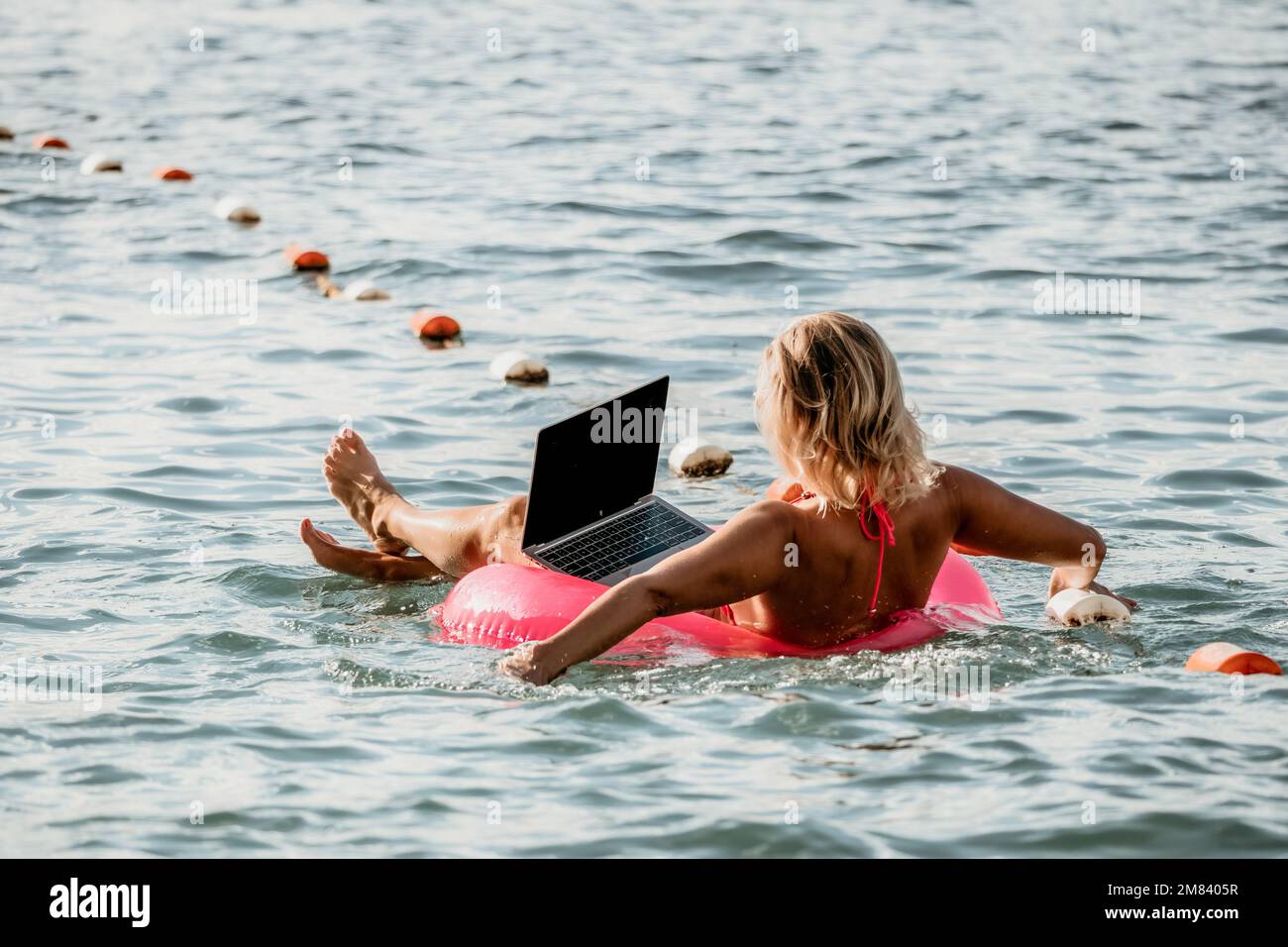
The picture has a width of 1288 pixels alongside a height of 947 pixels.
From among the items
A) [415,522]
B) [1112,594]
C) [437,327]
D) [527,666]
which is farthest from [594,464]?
[437,327]

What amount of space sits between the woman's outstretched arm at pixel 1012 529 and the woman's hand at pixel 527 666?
120cm

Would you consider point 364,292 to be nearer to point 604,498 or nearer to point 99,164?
point 99,164

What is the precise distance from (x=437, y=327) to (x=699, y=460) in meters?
2.79

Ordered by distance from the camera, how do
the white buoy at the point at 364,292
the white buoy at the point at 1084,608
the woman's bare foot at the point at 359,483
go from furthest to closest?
the white buoy at the point at 364,292 < the woman's bare foot at the point at 359,483 < the white buoy at the point at 1084,608

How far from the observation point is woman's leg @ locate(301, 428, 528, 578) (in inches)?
209

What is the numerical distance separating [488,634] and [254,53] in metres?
17.3

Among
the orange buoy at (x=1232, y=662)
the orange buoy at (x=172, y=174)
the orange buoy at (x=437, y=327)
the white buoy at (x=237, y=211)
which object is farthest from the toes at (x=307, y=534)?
the orange buoy at (x=172, y=174)

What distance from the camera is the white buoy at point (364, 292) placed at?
10.3 m

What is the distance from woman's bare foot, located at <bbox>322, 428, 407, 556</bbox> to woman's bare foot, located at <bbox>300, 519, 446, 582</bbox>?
125 mm

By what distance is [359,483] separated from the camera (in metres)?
5.91

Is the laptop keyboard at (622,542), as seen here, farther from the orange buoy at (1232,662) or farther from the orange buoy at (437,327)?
the orange buoy at (437,327)

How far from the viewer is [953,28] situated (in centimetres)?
2177
